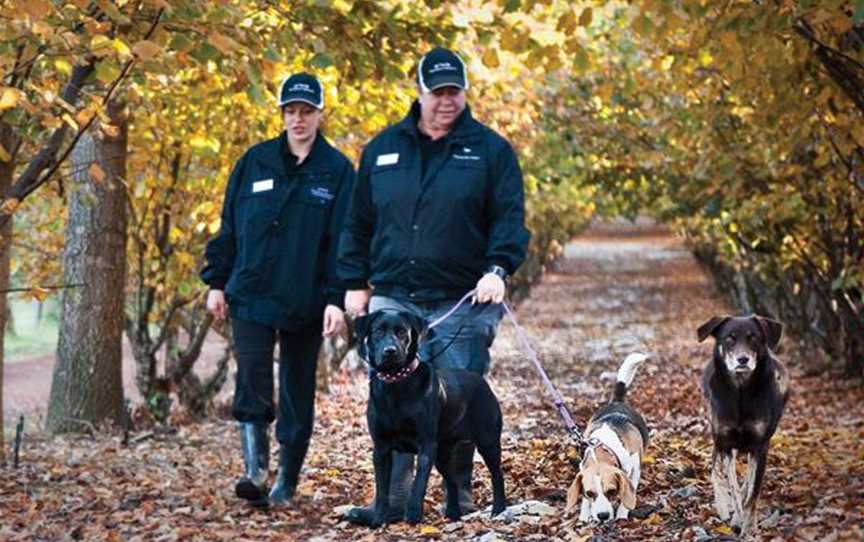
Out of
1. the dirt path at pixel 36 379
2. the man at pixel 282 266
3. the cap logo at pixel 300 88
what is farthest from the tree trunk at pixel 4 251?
the dirt path at pixel 36 379

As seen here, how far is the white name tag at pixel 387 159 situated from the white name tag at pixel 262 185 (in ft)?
3.20

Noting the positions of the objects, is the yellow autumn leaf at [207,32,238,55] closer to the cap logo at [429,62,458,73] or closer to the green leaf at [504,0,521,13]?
the cap logo at [429,62,458,73]

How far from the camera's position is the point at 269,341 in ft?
28.1

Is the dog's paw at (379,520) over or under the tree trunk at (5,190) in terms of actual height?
under

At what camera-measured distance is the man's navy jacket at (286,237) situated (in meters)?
8.43

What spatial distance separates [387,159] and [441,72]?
609mm

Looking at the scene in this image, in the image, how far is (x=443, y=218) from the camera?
7.55 meters

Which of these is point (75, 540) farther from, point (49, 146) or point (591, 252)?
point (591, 252)

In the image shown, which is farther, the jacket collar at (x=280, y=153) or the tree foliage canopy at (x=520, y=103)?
the jacket collar at (x=280, y=153)

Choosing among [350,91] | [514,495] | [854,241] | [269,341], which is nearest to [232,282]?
[269,341]

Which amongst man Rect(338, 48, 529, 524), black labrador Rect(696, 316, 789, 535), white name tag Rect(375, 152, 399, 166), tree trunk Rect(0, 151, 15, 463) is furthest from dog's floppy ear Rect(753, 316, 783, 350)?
tree trunk Rect(0, 151, 15, 463)

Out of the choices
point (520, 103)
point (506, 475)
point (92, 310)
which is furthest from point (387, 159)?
point (520, 103)

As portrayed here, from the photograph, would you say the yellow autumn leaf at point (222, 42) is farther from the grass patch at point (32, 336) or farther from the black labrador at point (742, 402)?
the grass patch at point (32, 336)

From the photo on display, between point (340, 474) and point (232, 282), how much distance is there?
8.39 ft
